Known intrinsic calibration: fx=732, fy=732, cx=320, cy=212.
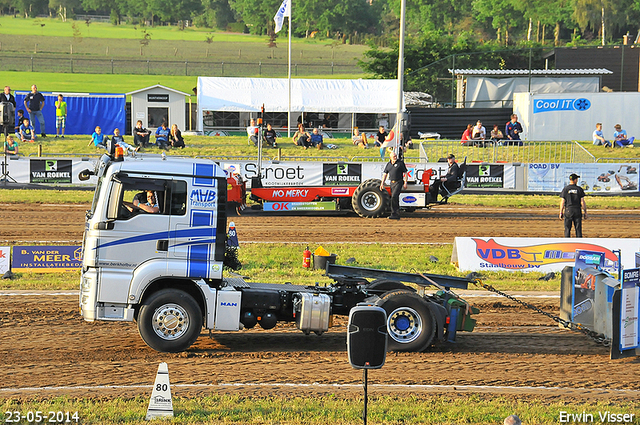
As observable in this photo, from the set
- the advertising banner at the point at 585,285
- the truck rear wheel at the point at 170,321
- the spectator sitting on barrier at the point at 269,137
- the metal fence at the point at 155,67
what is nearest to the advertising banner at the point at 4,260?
the truck rear wheel at the point at 170,321

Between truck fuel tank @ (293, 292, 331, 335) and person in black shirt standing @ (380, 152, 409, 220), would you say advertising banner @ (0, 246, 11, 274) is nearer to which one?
truck fuel tank @ (293, 292, 331, 335)

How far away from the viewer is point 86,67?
7088 centimetres

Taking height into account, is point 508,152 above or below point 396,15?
below

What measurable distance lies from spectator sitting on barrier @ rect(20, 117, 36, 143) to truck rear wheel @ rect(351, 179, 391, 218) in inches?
653

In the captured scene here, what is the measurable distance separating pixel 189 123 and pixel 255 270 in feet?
97.4

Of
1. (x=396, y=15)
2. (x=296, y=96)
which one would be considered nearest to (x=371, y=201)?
(x=296, y=96)

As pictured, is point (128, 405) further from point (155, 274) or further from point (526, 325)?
point (526, 325)

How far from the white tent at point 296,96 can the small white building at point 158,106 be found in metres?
1.57

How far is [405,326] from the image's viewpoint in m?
A: 9.41

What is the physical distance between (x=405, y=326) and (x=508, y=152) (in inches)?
846

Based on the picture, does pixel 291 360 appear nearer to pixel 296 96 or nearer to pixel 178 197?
pixel 178 197

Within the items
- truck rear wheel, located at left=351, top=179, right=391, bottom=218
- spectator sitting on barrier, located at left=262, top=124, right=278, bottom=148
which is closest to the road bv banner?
truck rear wheel, located at left=351, top=179, right=391, bottom=218

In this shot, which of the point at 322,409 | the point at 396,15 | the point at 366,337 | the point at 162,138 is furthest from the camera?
the point at 396,15

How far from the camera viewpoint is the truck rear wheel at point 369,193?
68.2 ft
